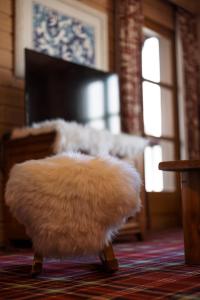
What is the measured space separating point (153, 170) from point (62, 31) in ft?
5.80

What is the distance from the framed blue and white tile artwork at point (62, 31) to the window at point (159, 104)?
0.82m

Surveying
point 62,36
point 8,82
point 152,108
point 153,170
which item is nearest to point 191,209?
point 8,82

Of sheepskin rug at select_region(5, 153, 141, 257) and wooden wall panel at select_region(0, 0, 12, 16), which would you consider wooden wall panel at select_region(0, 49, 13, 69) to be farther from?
sheepskin rug at select_region(5, 153, 141, 257)

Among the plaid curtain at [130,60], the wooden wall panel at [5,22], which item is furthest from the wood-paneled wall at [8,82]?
the plaid curtain at [130,60]

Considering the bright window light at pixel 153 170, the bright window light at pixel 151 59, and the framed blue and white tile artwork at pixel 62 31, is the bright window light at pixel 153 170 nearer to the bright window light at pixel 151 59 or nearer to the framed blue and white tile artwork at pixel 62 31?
the bright window light at pixel 151 59

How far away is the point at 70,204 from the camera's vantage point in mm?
1640

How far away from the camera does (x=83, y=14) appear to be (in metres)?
3.69

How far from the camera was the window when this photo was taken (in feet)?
14.7

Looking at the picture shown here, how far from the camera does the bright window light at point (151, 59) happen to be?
15.1 feet

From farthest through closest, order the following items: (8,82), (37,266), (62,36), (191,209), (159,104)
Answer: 1. (159,104)
2. (62,36)
3. (8,82)
4. (191,209)
5. (37,266)

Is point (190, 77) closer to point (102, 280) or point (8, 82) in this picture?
point (8, 82)

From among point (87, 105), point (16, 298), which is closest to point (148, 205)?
point (87, 105)

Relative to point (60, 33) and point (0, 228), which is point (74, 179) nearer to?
point (0, 228)

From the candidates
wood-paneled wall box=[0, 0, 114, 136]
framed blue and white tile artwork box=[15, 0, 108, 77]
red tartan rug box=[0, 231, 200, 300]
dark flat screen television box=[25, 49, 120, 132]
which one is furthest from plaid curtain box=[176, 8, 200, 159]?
red tartan rug box=[0, 231, 200, 300]
